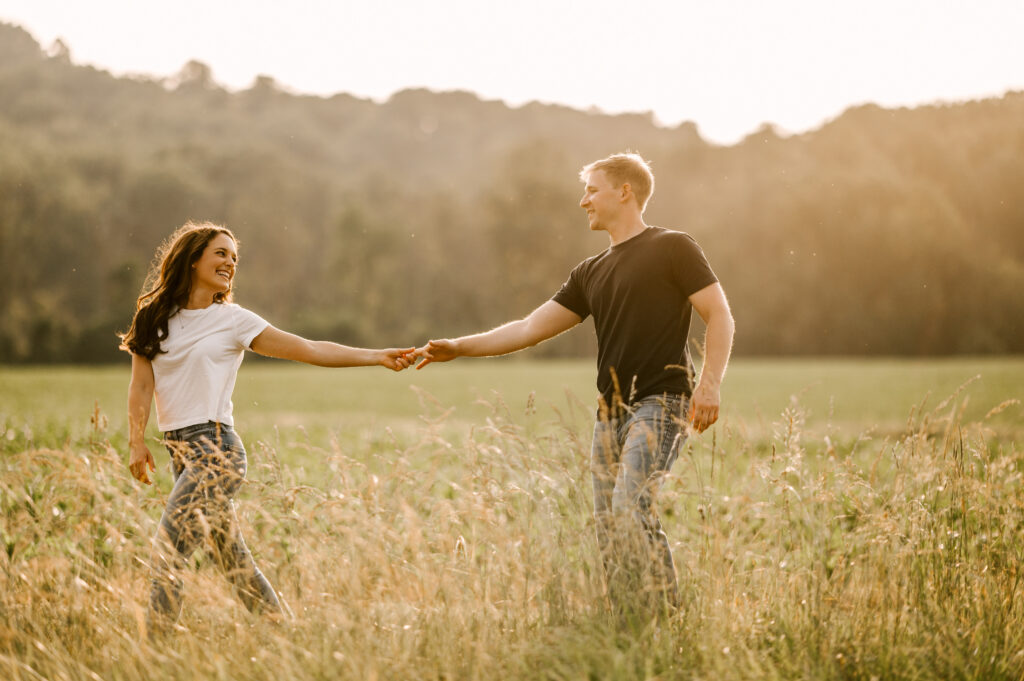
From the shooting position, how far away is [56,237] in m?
57.4

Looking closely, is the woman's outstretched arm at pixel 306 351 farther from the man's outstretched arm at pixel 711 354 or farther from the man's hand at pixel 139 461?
the man's outstretched arm at pixel 711 354

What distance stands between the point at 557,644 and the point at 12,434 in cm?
917

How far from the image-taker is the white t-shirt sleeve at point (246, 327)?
4418 mm

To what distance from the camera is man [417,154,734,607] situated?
12.5ft

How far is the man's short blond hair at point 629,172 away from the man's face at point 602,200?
0.03 meters

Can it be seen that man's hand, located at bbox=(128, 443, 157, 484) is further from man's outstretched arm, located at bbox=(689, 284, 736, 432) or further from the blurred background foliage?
the blurred background foliage

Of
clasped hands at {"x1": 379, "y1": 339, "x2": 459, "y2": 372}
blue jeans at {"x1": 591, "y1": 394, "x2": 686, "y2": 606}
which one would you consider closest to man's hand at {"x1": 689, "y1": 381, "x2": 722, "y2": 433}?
blue jeans at {"x1": 591, "y1": 394, "x2": 686, "y2": 606}

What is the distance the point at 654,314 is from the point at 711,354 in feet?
1.18

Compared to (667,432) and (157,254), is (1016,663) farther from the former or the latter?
(157,254)

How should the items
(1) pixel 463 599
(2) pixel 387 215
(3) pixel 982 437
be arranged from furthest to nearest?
(2) pixel 387 215 < (3) pixel 982 437 < (1) pixel 463 599

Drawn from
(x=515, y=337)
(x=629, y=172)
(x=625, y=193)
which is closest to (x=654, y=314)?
(x=625, y=193)

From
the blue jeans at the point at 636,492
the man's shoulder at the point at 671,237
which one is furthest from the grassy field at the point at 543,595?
the man's shoulder at the point at 671,237

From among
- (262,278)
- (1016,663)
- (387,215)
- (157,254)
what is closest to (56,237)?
(262,278)

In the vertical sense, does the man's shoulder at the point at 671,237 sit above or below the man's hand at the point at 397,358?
above
